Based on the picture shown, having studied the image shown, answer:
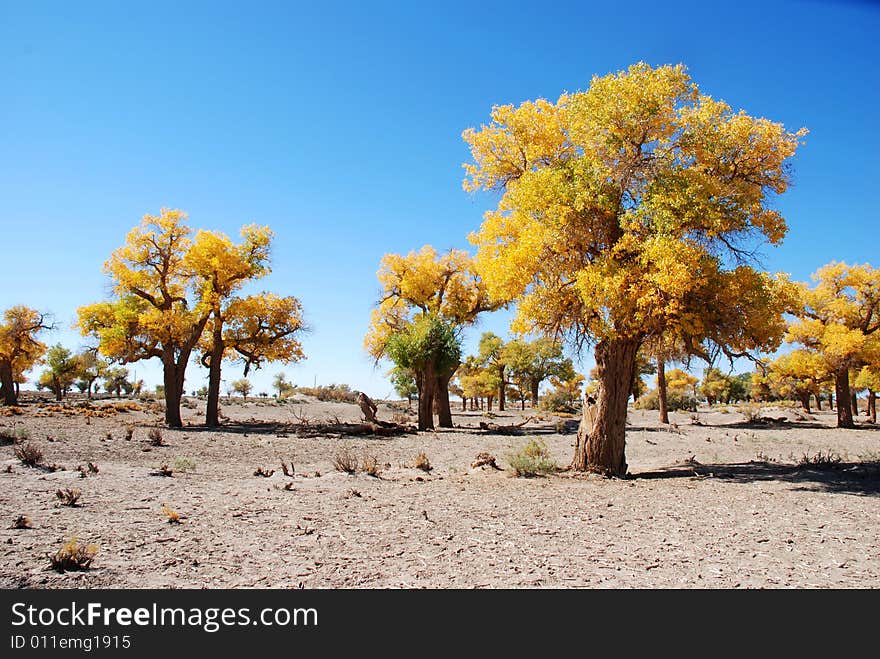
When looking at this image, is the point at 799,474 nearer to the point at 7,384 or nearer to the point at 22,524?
the point at 22,524

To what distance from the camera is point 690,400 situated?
209 feet

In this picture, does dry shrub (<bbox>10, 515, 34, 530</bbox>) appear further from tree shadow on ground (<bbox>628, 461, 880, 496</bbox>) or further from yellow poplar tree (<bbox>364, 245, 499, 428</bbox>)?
yellow poplar tree (<bbox>364, 245, 499, 428</bbox>)

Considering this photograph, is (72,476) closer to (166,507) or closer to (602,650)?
(166,507)

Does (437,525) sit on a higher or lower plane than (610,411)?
lower

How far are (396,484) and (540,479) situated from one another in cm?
312

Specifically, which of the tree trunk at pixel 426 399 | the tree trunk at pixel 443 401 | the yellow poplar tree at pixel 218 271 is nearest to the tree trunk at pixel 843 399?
the tree trunk at pixel 443 401

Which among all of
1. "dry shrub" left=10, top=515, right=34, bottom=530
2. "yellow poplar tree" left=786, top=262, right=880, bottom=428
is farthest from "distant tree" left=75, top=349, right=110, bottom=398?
"yellow poplar tree" left=786, top=262, right=880, bottom=428

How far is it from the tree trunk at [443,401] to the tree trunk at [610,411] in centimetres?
1595

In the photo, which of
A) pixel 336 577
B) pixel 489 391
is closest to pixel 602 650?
pixel 336 577

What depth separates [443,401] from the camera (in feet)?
94.3

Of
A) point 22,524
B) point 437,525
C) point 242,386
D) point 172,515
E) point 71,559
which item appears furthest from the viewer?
point 242,386

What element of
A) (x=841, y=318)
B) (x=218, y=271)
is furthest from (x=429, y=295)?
(x=841, y=318)

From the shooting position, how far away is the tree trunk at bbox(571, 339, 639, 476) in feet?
39.5

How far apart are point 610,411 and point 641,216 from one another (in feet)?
14.3
